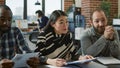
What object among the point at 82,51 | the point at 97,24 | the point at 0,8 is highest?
the point at 0,8

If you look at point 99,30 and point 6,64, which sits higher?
point 99,30

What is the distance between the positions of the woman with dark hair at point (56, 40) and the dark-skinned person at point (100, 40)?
15 cm

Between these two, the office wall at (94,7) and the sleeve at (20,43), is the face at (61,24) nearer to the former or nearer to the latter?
the sleeve at (20,43)

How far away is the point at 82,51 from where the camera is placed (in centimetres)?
220

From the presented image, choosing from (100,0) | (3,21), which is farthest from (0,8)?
(100,0)

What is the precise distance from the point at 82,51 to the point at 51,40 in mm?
310

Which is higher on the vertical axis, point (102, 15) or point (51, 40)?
point (102, 15)

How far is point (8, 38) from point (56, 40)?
38 centimetres

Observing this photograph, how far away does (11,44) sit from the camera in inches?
81.0

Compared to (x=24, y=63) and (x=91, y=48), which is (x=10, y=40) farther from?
(x=91, y=48)

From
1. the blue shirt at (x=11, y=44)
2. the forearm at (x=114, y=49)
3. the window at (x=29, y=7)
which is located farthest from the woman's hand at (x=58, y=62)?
the window at (x=29, y=7)

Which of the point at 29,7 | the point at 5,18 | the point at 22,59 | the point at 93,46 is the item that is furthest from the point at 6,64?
the point at 29,7

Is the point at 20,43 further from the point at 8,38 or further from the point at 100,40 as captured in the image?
the point at 100,40

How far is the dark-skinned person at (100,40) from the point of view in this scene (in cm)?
207
